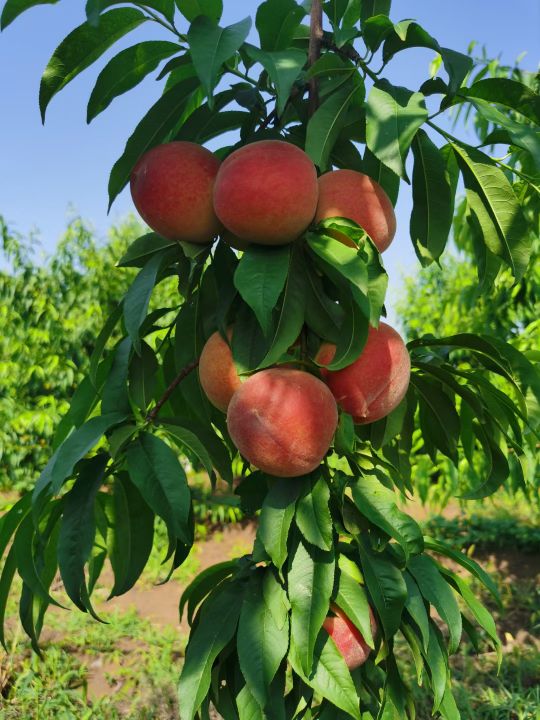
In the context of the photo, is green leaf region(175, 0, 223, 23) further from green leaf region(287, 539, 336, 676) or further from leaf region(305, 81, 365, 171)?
green leaf region(287, 539, 336, 676)

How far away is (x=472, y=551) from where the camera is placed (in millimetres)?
4383

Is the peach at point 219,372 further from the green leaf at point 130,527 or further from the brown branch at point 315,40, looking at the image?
the brown branch at point 315,40

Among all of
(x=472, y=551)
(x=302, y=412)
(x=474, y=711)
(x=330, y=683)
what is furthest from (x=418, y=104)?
(x=472, y=551)

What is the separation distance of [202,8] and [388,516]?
642 mm

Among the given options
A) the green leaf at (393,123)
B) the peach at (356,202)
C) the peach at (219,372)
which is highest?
the green leaf at (393,123)

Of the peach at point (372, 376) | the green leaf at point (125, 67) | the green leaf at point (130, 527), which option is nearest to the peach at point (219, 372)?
the peach at point (372, 376)

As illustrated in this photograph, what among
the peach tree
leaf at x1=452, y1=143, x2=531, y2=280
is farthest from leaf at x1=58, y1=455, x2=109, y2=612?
leaf at x1=452, y1=143, x2=531, y2=280

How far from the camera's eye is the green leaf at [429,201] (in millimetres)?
876

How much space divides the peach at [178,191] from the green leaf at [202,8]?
0.16m

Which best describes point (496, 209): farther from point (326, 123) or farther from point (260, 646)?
point (260, 646)

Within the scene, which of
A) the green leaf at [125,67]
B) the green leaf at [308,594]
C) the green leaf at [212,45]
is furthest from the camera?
the green leaf at [125,67]

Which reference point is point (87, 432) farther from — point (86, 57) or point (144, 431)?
point (86, 57)

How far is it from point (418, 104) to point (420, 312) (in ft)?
18.2

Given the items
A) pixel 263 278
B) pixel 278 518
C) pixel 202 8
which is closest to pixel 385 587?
pixel 278 518
